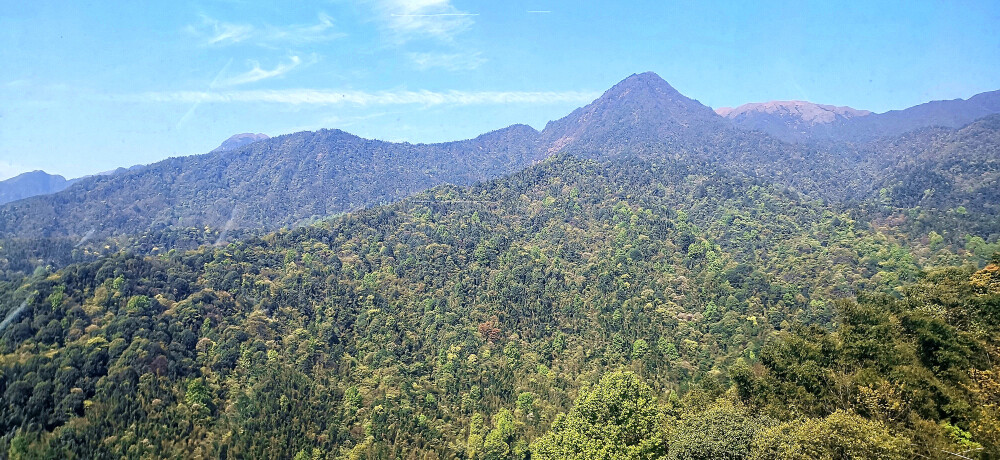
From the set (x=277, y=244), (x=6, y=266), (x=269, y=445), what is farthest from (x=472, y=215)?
(x=6, y=266)

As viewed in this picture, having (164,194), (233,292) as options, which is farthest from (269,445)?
(164,194)

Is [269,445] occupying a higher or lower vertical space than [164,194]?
lower

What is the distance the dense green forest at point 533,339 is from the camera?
2555 cm

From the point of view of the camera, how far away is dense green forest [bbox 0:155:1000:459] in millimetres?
25547

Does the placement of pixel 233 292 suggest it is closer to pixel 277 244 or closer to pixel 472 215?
pixel 277 244

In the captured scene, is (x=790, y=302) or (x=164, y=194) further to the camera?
(x=164, y=194)

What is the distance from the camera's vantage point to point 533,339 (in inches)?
2739

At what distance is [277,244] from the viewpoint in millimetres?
86750

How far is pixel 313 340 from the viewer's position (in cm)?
6294

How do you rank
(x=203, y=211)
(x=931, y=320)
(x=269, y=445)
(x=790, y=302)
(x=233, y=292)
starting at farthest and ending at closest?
(x=203, y=211)
(x=233, y=292)
(x=790, y=302)
(x=269, y=445)
(x=931, y=320)

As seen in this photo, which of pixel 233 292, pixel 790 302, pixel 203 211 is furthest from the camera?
Result: pixel 203 211

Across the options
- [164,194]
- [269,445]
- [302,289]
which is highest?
[164,194]

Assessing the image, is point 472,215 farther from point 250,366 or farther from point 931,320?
point 931,320

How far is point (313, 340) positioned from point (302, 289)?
13239 mm
